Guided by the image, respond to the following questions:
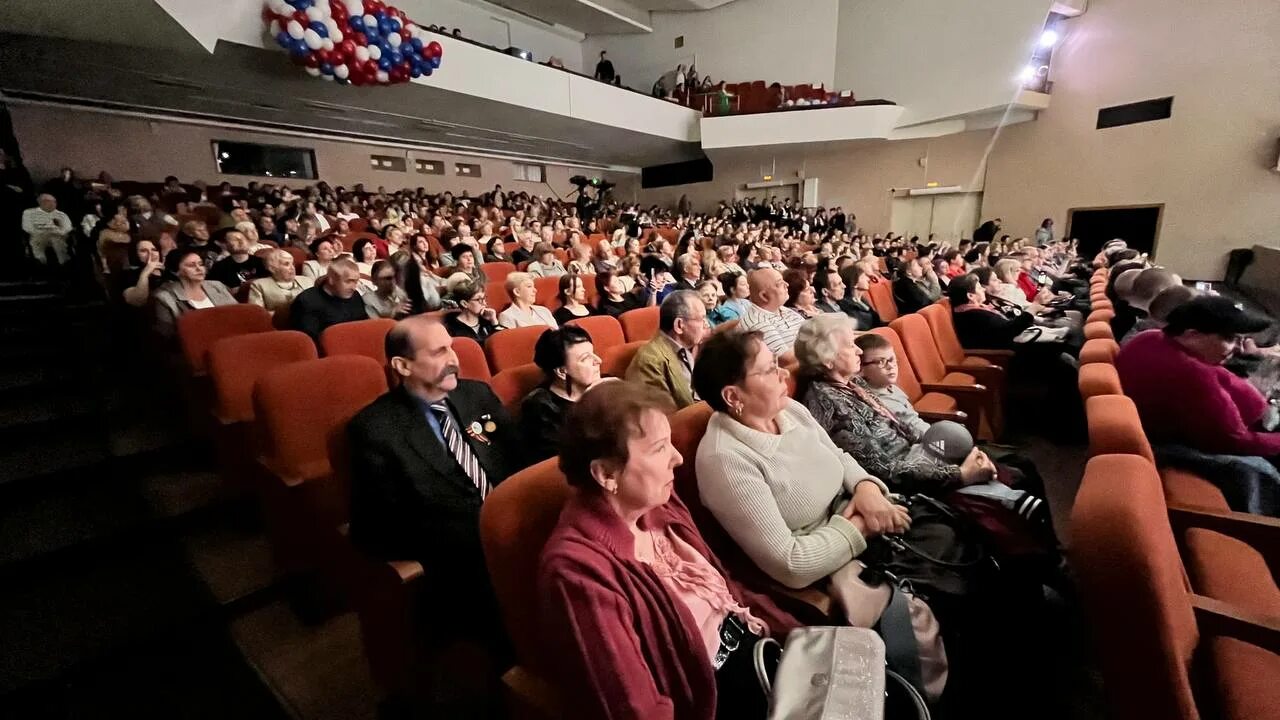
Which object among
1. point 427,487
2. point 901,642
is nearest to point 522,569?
point 427,487

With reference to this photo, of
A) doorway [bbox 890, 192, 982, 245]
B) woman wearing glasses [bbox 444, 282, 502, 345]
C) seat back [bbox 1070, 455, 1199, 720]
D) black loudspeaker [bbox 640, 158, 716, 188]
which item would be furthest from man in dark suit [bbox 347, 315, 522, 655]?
black loudspeaker [bbox 640, 158, 716, 188]

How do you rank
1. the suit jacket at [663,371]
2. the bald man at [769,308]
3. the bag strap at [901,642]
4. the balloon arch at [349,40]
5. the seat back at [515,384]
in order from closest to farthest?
the bag strap at [901,642]
the seat back at [515,384]
the suit jacket at [663,371]
the bald man at [769,308]
the balloon arch at [349,40]

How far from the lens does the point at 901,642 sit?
105 cm

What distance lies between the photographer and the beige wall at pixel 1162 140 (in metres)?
7.48

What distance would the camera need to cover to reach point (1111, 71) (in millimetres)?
8734

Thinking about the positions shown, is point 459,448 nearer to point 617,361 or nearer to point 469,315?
point 617,361

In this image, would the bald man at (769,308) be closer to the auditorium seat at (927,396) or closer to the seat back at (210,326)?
the auditorium seat at (927,396)

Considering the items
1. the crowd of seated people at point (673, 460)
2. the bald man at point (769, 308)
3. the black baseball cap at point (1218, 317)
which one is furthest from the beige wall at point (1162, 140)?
the black baseball cap at point (1218, 317)

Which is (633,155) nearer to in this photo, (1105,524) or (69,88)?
(69,88)

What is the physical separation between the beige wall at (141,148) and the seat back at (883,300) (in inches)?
351

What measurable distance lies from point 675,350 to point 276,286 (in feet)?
8.36

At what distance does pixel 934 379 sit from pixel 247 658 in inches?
110

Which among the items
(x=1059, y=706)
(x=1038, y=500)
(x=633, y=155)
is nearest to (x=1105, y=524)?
(x=1038, y=500)

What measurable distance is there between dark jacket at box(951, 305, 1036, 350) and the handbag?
8.84 feet
